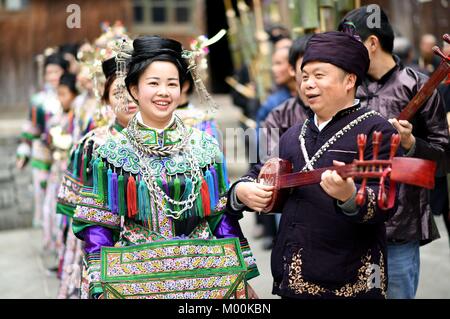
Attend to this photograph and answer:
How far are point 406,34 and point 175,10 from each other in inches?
173

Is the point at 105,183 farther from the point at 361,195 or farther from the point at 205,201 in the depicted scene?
the point at 361,195

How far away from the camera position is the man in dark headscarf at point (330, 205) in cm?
292

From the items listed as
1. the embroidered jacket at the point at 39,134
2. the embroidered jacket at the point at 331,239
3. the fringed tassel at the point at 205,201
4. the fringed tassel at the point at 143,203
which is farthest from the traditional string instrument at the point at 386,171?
the embroidered jacket at the point at 39,134

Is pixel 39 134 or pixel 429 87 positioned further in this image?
pixel 39 134

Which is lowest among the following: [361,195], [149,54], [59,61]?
[361,195]

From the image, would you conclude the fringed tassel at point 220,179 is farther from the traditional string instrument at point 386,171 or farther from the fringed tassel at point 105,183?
the traditional string instrument at point 386,171

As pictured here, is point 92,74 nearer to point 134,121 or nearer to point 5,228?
point 134,121

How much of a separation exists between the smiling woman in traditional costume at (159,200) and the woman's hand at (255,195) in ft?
0.83

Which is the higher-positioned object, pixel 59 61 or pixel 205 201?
pixel 59 61

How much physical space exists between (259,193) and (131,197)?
21.7 inches

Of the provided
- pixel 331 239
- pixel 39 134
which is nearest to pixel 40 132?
pixel 39 134

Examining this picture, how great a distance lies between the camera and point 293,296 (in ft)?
9.89

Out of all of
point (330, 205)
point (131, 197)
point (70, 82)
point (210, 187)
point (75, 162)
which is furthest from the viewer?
point (70, 82)

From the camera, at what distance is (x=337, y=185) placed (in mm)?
2602
